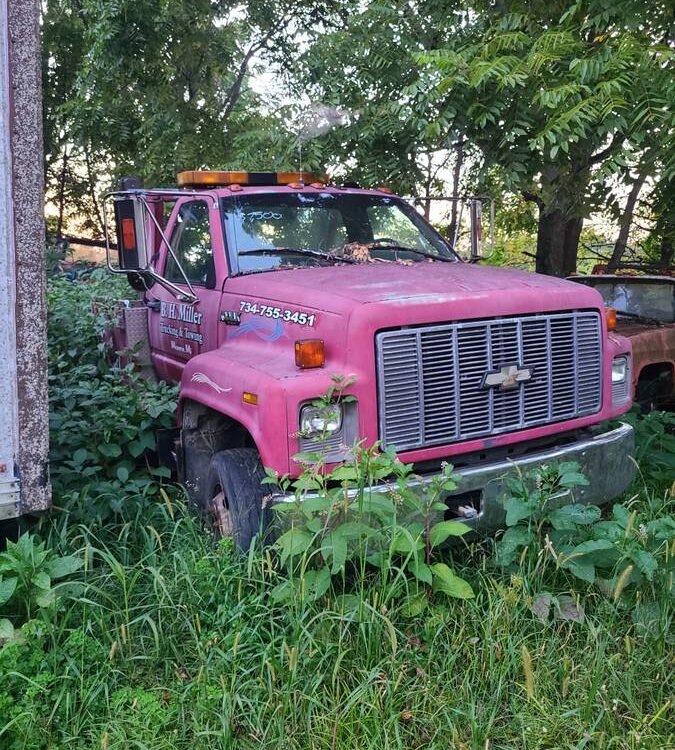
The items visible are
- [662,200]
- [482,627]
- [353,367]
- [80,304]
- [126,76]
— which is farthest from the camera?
[126,76]

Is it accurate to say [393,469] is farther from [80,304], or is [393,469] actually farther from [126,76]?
[126,76]

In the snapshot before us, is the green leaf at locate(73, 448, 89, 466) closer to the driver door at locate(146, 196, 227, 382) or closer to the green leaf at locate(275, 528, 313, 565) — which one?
the driver door at locate(146, 196, 227, 382)

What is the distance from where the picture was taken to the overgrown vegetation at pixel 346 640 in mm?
2838

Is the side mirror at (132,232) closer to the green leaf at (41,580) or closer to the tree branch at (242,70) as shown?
the green leaf at (41,580)

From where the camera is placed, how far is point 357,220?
5.52 meters

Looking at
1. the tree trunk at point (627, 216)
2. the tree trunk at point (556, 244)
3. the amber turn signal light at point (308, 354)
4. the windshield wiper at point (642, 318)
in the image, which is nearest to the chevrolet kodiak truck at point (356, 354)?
the amber turn signal light at point (308, 354)

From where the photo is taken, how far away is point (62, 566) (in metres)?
3.41

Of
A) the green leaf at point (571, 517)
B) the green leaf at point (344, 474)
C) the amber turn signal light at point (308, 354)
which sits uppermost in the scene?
the amber turn signal light at point (308, 354)

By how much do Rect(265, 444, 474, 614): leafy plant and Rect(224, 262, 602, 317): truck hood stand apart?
2.68 feet

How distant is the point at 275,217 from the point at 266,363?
1.56m

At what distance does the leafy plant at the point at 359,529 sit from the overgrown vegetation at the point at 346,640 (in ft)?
0.05

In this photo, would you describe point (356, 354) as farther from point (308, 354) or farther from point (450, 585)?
point (450, 585)

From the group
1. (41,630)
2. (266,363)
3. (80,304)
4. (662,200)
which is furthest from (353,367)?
(80,304)

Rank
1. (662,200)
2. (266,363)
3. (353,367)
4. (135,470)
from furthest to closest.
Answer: (662,200), (135,470), (266,363), (353,367)
